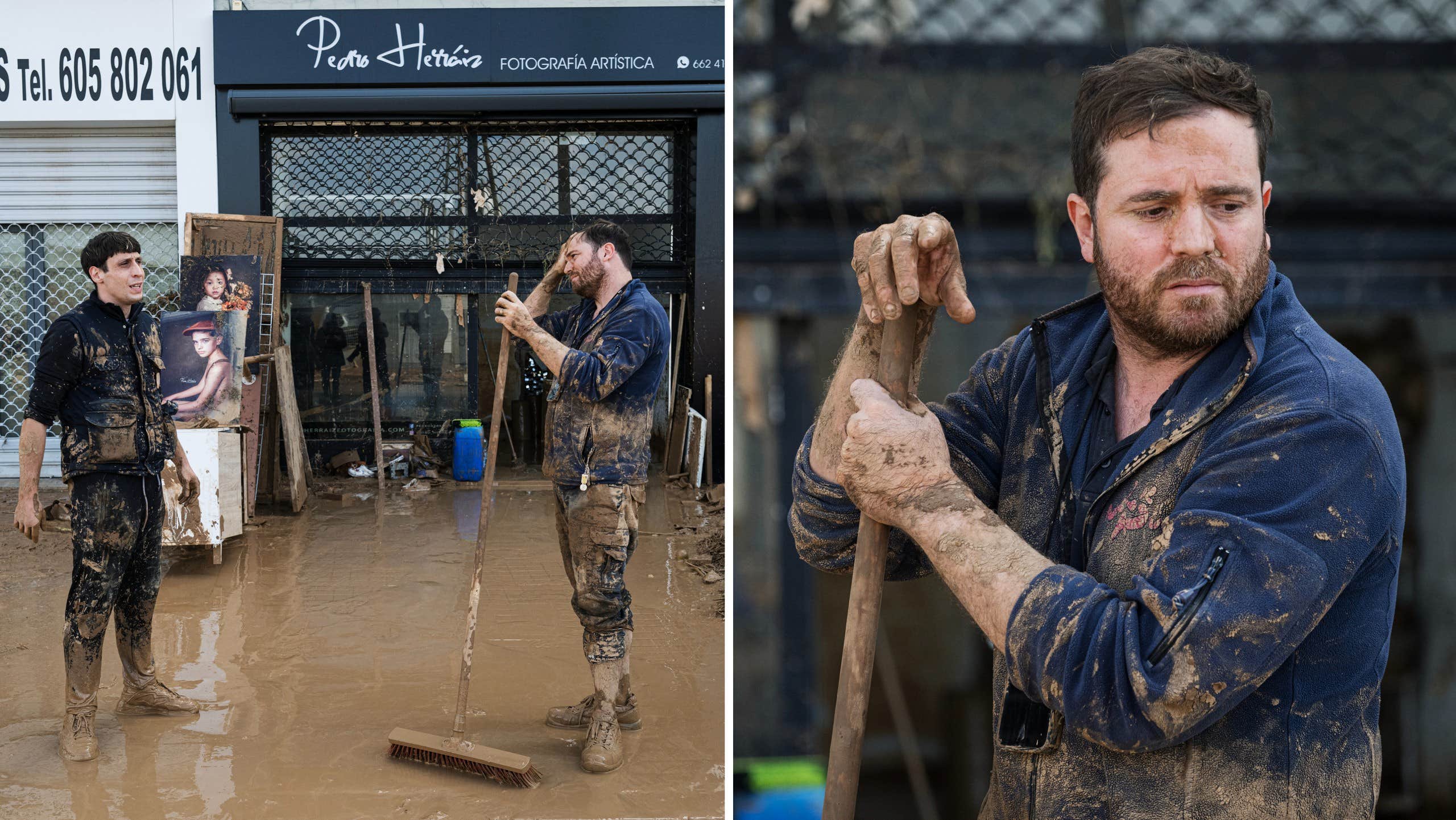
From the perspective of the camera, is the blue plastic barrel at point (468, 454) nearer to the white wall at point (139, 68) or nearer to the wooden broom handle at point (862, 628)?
the white wall at point (139, 68)

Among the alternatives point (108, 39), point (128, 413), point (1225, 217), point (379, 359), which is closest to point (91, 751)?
point (128, 413)

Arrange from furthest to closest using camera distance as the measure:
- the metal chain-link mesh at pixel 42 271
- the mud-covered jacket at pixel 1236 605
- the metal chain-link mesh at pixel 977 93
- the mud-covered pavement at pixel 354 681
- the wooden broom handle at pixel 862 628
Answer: the metal chain-link mesh at pixel 42 271, the mud-covered pavement at pixel 354 681, the metal chain-link mesh at pixel 977 93, the wooden broom handle at pixel 862 628, the mud-covered jacket at pixel 1236 605

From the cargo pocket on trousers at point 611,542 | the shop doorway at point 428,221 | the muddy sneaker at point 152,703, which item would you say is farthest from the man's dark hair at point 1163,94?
the shop doorway at point 428,221

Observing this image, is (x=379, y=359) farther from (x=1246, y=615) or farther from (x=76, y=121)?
(x=1246, y=615)

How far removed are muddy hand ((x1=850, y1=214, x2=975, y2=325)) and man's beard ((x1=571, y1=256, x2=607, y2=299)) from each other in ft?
8.64

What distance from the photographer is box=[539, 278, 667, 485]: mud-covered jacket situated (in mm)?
4066

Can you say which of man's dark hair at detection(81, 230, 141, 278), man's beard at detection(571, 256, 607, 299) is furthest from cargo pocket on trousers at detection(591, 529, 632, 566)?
man's dark hair at detection(81, 230, 141, 278)

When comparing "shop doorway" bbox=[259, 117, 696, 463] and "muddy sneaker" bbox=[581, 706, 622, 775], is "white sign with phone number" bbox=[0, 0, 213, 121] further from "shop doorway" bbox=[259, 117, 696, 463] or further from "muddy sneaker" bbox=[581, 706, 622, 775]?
"muddy sneaker" bbox=[581, 706, 622, 775]

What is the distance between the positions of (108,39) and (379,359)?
10.9ft

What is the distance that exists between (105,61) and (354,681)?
6.65 meters

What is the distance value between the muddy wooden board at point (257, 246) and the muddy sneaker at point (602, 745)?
535cm

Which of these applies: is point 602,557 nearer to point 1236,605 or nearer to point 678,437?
point 1236,605

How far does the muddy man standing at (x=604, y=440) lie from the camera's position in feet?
13.3

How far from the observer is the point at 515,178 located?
9.76m
